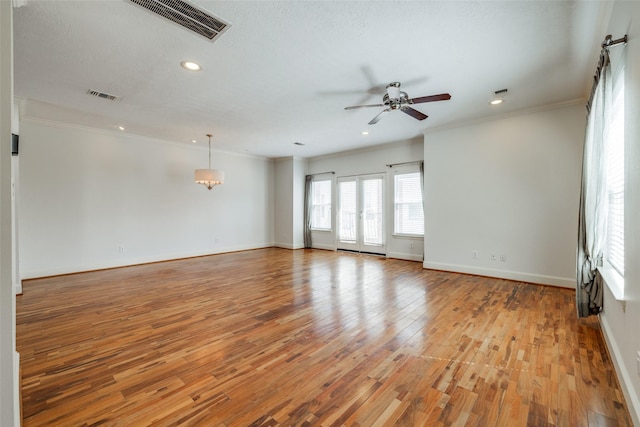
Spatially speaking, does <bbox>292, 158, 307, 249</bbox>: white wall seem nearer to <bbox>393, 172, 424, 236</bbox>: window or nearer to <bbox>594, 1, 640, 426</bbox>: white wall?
<bbox>393, 172, 424, 236</bbox>: window

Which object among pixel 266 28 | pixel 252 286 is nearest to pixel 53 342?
pixel 252 286

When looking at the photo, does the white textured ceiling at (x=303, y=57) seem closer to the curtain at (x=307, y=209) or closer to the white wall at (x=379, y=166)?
the white wall at (x=379, y=166)

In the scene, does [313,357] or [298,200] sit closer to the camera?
[313,357]

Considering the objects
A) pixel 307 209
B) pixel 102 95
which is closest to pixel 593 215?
pixel 102 95

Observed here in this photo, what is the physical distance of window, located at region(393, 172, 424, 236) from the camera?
6.21m

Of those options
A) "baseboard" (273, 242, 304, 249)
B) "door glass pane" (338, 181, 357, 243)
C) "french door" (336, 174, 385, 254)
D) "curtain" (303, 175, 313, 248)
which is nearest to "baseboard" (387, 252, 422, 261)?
"french door" (336, 174, 385, 254)

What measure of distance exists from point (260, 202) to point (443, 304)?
6.17m

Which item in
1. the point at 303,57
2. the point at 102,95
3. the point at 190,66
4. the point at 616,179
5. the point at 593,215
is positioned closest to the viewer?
the point at 616,179

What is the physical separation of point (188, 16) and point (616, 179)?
12.8 feet

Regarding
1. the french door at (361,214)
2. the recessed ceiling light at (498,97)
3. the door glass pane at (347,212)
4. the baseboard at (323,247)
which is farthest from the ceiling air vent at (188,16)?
the baseboard at (323,247)

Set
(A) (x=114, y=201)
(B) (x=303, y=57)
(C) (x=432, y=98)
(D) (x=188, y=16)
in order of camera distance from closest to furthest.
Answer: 1. (D) (x=188, y=16)
2. (B) (x=303, y=57)
3. (C) (x=432, y=98)
4. (A) (x=114, y=201)

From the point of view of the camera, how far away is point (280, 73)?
3.13 meters

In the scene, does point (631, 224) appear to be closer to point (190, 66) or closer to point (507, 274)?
point (507, 274)

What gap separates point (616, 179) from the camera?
7.82ft
